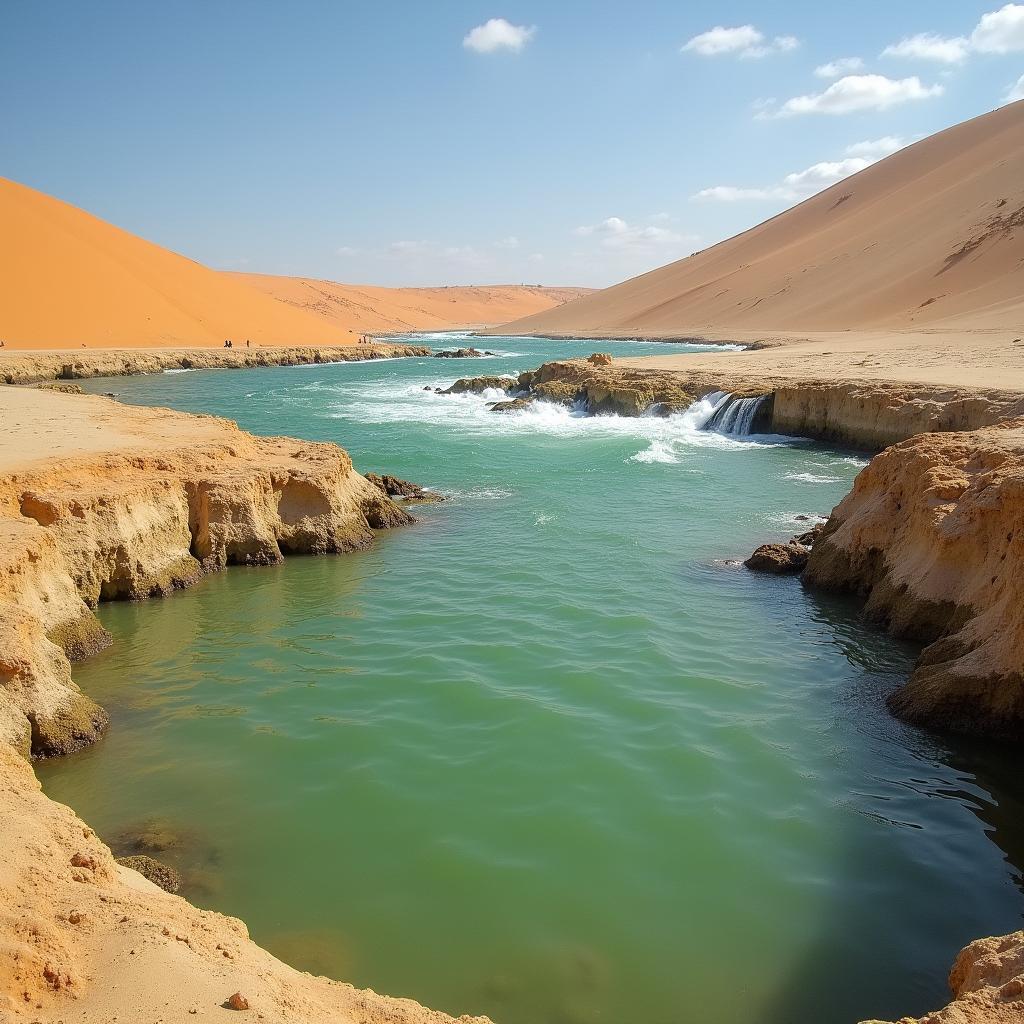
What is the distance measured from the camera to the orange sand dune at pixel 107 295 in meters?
47.0

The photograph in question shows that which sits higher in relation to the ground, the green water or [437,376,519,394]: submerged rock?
[437,376,519,394]: submerged rock

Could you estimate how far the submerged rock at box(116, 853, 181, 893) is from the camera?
5059mm

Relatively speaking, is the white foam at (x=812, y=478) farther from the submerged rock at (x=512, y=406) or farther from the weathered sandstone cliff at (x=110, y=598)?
the submerged rock at (x=512, y=406)

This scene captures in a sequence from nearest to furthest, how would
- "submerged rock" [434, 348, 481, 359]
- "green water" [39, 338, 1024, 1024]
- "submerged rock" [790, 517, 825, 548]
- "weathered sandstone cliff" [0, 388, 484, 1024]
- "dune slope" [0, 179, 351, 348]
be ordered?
"weathered sandstone cliff" [0, 388, 484, 1024] → "green water" [39, 338, 1024, 1024] → "submerged rock" [790, 517, 825, 548] → "dune slope" [0, 179, 351, 348] → "submerged rock" [434, 348, 481, 359]

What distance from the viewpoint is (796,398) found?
22344mm

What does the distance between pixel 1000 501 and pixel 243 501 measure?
29.2ft

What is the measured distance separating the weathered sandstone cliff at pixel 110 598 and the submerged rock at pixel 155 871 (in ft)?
2.52

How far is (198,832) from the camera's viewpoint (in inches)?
227

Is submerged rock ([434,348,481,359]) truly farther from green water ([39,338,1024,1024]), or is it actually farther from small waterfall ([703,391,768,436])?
green water ([39,338,1024,1024])

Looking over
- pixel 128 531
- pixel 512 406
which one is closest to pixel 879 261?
pixel 512 406

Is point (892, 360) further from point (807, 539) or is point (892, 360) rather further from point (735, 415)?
point (807, 539)

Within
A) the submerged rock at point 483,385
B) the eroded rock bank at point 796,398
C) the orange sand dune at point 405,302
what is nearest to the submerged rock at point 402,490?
the eroded rock bank at point 796,398

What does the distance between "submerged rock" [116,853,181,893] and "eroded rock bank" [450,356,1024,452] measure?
15.3 m

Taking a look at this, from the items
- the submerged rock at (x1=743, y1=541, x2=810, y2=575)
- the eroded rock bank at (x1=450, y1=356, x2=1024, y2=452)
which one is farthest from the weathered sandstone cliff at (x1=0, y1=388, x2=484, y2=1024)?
the eroded rock bank at (x1=450, y1=356, x2=1024, y2=452)
